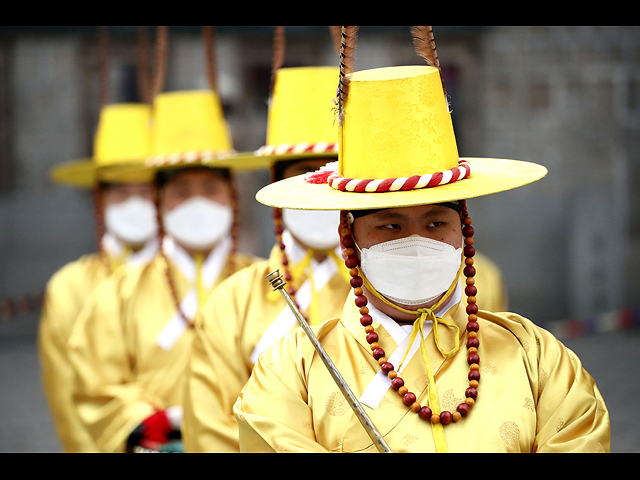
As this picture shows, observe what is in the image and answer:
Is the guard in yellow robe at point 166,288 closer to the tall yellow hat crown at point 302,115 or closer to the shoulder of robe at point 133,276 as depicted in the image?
the shoulder of robe at point 133,276

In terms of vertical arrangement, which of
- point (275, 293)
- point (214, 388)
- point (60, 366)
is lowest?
point (60, 366)

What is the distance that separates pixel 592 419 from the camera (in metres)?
1.97

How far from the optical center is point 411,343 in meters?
2.07

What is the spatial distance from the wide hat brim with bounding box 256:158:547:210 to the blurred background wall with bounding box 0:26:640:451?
757cm

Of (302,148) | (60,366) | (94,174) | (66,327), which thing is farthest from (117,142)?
(302,148)

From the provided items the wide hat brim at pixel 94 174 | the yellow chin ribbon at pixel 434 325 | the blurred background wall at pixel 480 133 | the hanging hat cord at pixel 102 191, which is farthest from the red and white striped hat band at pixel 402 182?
the blurred background wall at pixel 480 133

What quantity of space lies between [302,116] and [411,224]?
1.44m

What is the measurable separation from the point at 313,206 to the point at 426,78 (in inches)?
17.4

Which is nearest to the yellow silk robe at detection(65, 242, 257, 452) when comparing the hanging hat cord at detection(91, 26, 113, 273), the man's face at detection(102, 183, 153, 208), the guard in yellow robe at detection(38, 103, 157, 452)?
the guard in yellow robe at detection(38, 103, 157, 452)

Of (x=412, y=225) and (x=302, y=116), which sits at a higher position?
(x=302, y=116)

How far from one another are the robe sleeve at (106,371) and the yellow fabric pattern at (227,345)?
76 centimetres

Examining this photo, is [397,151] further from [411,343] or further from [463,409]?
[463,409]

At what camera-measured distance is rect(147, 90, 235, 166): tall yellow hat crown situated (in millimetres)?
4324

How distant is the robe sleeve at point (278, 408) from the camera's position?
196 cm
